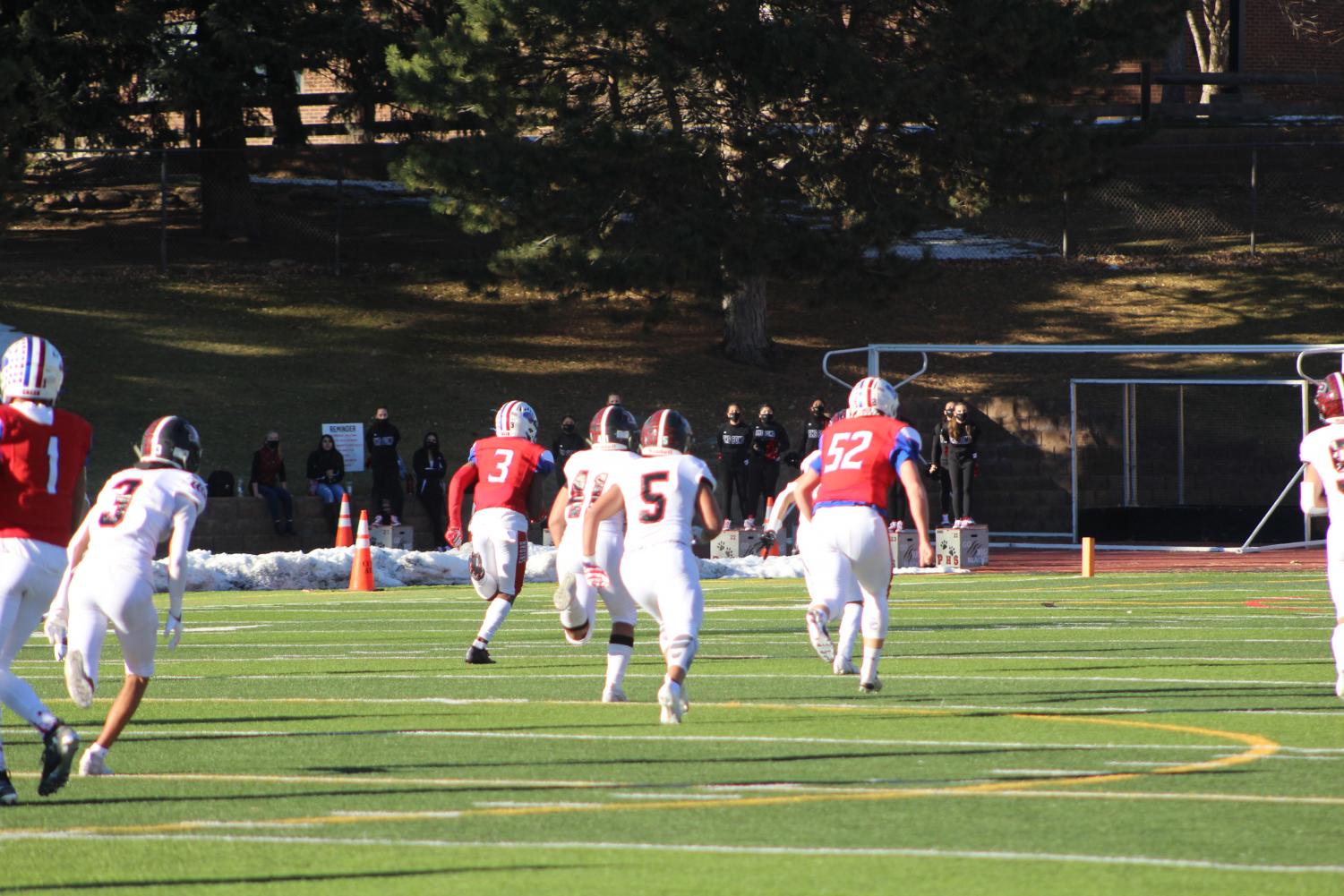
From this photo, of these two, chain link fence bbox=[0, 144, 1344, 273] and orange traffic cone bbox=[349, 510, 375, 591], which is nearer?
orange traffic cone bbox=[349, 510, 375, 591]

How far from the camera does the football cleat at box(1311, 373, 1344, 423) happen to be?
11.9m

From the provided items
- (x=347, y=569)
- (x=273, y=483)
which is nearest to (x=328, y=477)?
(x=273, y=483)

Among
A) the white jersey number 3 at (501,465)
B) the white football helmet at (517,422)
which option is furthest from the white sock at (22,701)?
the white football helmet at (517,422)

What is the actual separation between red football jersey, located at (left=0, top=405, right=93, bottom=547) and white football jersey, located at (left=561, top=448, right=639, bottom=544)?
4.22 meters

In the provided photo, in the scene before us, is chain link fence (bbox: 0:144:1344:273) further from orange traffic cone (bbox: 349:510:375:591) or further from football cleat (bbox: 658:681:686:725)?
football cleat (bbox: 658:681:686:725)

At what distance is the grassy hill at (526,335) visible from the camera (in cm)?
3734

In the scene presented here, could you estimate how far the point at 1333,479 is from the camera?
11.7 m

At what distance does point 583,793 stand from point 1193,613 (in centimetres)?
1240

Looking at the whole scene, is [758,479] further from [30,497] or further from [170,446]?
[30,497]

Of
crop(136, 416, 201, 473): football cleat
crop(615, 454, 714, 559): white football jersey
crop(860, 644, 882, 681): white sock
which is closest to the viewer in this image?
crop(136, 416, 201, 473): football cleat

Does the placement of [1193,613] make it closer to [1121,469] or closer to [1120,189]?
[1121,469]

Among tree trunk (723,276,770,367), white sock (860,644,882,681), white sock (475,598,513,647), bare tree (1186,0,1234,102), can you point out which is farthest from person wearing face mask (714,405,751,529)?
bare tree (1186,0,1234,102)

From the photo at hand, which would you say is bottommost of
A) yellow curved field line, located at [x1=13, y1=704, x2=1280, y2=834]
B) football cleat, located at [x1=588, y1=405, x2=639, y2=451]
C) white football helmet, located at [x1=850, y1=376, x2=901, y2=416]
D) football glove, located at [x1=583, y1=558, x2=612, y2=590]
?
yellow curved field line, located at [x1=13, y1=704, x2=1280, y2=834]

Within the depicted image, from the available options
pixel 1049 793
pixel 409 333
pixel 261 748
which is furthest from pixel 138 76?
pixel 1049 793
